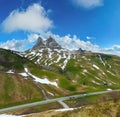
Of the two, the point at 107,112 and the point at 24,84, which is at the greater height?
the point at 24,84

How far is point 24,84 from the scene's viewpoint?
197 meters

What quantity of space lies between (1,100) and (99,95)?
6563 centimetres

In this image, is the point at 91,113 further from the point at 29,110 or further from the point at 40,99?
the point at 40,99

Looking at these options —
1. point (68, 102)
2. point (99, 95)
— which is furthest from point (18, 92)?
point (99, 95)

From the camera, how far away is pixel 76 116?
4906 cm

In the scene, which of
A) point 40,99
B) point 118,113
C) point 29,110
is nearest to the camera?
point 118,113

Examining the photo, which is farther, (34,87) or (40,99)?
(34,87)

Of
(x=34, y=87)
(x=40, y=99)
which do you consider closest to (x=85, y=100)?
(x=40, y=99)

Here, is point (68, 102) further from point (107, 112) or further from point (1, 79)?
point (107, 112)

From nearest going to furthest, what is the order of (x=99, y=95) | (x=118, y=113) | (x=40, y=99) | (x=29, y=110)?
(x=118, y=113) < (x=29, y=110) < (x=40, y=99) < (x=99, y=95)

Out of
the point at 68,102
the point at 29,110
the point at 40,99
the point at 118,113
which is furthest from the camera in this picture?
the point at 40,99

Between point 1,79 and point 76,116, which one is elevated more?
point 1,79

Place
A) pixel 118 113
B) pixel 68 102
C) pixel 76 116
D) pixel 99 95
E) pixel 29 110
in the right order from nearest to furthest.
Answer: pixel 118 113 → pixel 76 116 → pixel 29 110 → pixel 68 102 → pixel 99 95

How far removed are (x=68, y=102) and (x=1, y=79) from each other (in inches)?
2204
